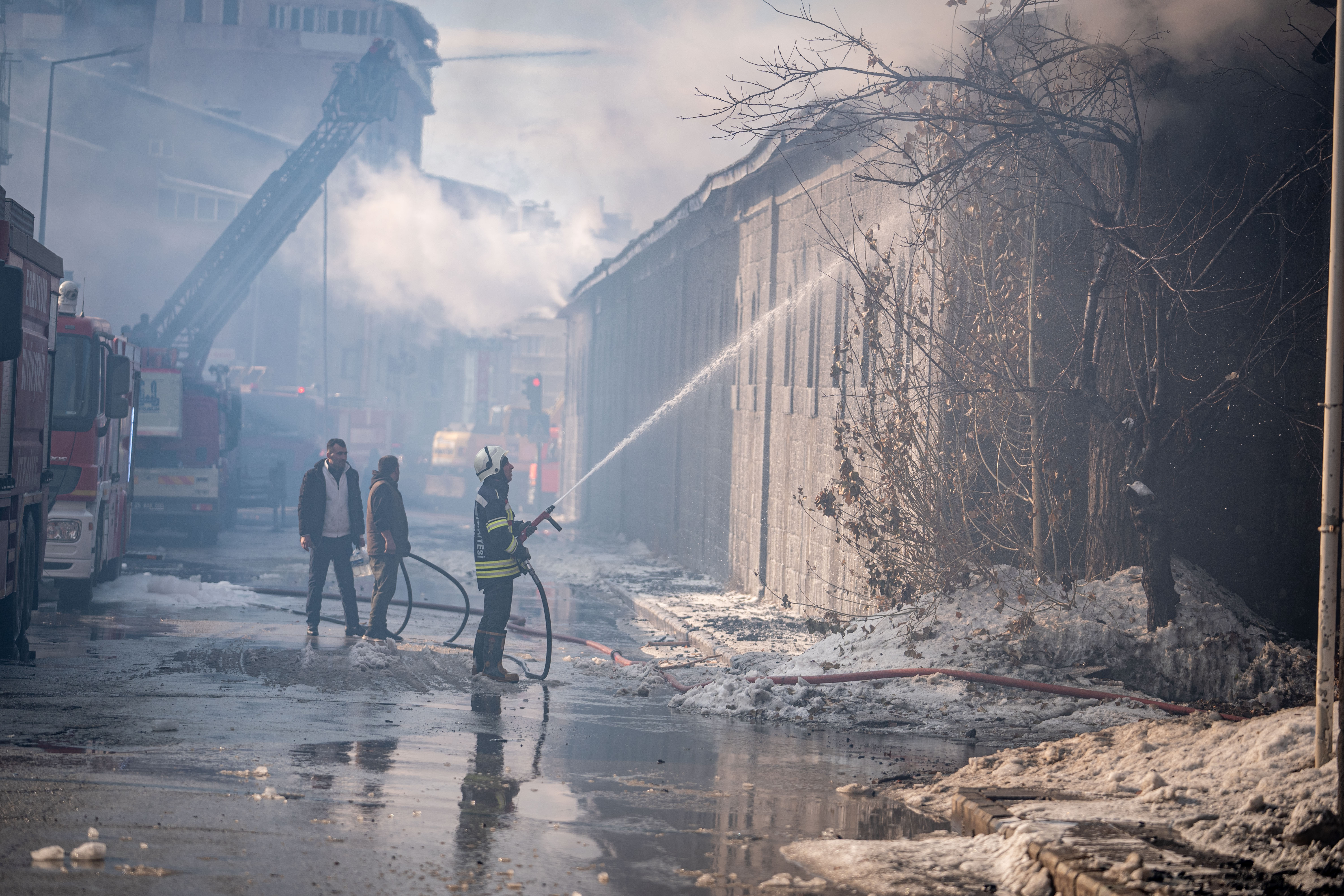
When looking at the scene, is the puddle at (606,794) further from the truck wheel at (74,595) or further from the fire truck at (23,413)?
the truck wheel at (74,595)

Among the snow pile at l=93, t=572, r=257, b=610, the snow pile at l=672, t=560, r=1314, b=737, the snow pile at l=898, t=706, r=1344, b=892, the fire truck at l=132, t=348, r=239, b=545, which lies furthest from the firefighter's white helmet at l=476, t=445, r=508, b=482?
the fire truck at l=132, t=348, r=239, b=545

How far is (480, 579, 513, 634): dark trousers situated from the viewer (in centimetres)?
1023

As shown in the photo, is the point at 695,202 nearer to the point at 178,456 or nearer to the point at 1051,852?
the point at 178,456

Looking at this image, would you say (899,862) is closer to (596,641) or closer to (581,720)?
(581,720)

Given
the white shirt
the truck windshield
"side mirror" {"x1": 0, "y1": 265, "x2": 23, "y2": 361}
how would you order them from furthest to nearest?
the truck windshield < the white shirt < "side mirror" {"x1": 0, "y1": 265, "x2": 23, "y2": 361}

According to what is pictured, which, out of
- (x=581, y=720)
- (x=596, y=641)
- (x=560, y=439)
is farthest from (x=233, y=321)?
(x=581, y=720)

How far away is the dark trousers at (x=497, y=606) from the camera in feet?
33.6

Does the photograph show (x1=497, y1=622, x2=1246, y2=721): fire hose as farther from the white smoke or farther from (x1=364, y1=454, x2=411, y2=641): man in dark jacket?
the white smoke

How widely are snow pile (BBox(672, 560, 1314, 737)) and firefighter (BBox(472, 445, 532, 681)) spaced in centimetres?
166

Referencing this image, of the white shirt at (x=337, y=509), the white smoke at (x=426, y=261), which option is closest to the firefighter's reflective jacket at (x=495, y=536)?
the white shirt at (x=337, y=509)

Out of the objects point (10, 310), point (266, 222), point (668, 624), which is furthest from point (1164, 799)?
point (266, 222)

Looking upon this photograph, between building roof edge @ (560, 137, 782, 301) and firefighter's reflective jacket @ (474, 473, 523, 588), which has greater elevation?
building roof edge @ (560, 137, 782, 301)

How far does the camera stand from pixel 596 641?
1330cm

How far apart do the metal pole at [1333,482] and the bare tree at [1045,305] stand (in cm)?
333
